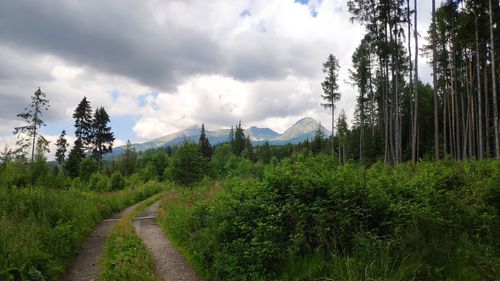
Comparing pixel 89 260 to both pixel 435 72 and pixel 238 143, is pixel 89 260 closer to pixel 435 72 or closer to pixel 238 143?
pixel 435 72

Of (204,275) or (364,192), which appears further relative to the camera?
(204,275)

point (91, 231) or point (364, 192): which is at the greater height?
point (364, 192)

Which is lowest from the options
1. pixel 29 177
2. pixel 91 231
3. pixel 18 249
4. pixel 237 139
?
pixel 91 231

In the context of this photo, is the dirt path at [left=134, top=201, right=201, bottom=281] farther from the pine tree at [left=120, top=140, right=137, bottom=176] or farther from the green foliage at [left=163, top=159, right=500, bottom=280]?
the pine tree at [left=120, top=140, right=137, bottom=176]

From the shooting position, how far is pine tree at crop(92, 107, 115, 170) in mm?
53562

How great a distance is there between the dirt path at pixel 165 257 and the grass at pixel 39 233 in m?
2.40

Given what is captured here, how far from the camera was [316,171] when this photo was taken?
320 inches

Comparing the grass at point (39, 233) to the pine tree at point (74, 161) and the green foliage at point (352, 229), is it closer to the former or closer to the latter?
the green foliage at point (352, 229)

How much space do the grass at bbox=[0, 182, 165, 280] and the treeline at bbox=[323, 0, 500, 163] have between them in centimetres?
1171

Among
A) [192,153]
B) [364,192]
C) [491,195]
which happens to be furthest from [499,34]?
[192,153]

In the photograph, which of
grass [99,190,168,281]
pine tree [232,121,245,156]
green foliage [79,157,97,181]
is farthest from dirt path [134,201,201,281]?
pine tree [232,121,245,156]

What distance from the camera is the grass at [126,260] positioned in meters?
7.20

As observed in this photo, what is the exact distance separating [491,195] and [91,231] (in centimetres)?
1477

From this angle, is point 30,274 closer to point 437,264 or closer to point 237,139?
point 437,264
